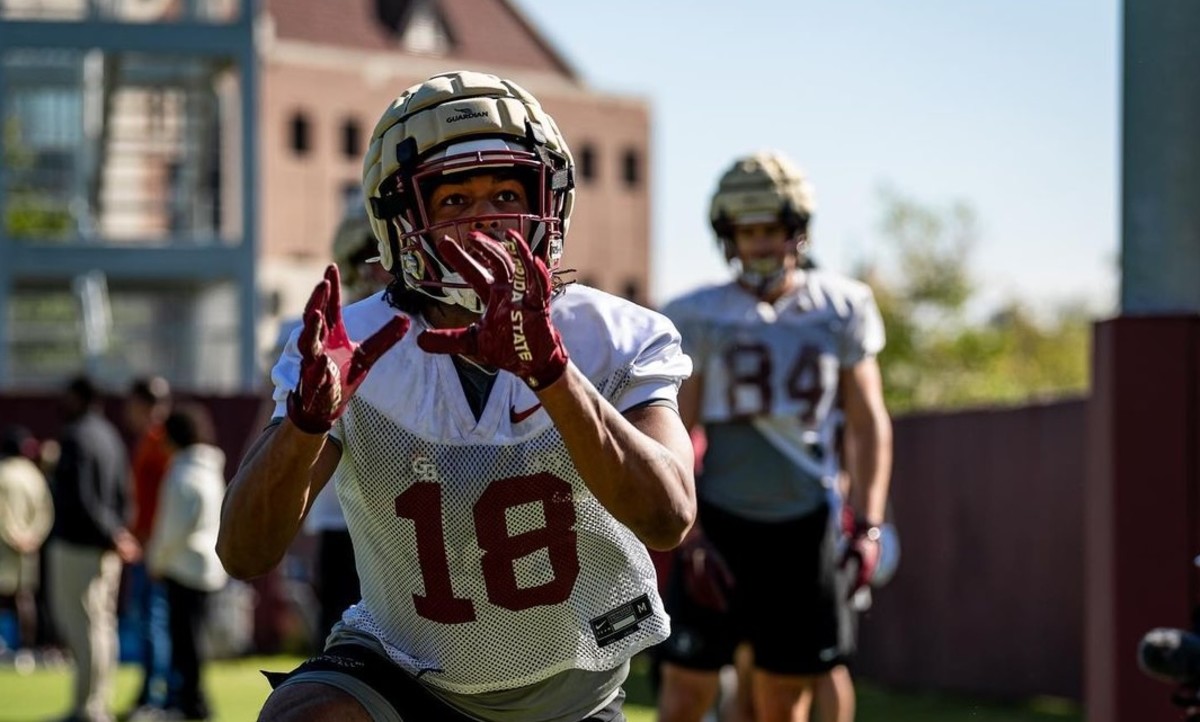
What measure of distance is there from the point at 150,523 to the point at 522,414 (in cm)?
990

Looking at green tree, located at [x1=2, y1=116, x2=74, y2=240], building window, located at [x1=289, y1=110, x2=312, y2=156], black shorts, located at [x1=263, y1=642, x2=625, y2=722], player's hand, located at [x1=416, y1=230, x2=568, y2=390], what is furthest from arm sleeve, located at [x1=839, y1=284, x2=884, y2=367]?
building window, located at [x1=289, y1=110, x2=312, y2=156]

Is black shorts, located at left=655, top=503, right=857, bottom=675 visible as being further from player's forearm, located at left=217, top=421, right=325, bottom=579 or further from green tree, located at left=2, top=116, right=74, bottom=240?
green tree, located at left=2, top=116, right=74, bottom=240

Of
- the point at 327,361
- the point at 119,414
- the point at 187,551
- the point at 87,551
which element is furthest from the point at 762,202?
the point at 119,414

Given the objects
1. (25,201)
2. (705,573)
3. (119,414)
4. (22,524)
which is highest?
(25,201)

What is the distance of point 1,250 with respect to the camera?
74.7 ft

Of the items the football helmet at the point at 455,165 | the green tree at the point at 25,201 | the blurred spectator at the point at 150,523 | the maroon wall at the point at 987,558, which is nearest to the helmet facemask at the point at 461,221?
the football helmet at the point at 455,165

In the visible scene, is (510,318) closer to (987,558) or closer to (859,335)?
(859,335)

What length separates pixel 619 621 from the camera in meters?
3.95

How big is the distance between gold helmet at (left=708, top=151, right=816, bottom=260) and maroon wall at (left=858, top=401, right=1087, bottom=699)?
5.68 m

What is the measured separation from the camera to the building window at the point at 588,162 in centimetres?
6612

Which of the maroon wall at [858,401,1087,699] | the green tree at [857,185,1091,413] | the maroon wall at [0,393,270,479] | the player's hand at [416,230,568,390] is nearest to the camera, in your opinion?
the player's hand at [416,230,568,390]

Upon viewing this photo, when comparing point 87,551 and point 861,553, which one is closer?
point 861,553

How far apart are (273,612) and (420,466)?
1505 centimetres

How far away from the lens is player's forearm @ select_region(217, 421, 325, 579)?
3.55 m
